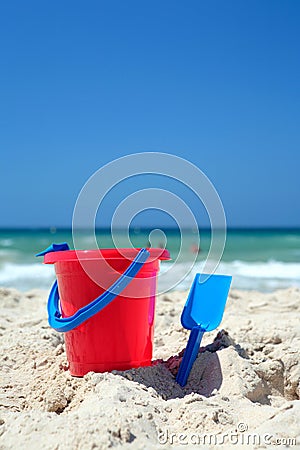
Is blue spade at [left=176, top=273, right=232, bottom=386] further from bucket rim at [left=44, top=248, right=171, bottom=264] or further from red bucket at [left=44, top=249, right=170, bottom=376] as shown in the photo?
bucket rim at [left=44, top=248, right=171, bottom=264]

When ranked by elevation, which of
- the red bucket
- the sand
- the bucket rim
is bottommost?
the sand

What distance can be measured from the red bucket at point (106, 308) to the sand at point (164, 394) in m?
0.10

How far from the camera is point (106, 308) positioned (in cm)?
228

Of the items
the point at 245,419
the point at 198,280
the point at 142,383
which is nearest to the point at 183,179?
the point at 198,280

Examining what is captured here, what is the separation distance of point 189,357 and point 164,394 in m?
0.26

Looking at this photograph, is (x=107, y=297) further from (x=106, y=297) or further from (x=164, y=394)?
(x=164, y=394)

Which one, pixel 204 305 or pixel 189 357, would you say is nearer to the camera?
pixel 189 357

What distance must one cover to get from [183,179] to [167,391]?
36.7 inches

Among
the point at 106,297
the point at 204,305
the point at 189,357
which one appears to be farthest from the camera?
the point at 204,305

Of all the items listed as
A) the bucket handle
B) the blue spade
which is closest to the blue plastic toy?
the bucket handle

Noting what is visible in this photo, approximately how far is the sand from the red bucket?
0.10 meters

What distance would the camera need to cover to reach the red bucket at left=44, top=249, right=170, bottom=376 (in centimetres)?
227

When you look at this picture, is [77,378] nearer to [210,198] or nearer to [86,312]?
[86,312]

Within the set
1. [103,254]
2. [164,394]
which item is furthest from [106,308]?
[164,394]
